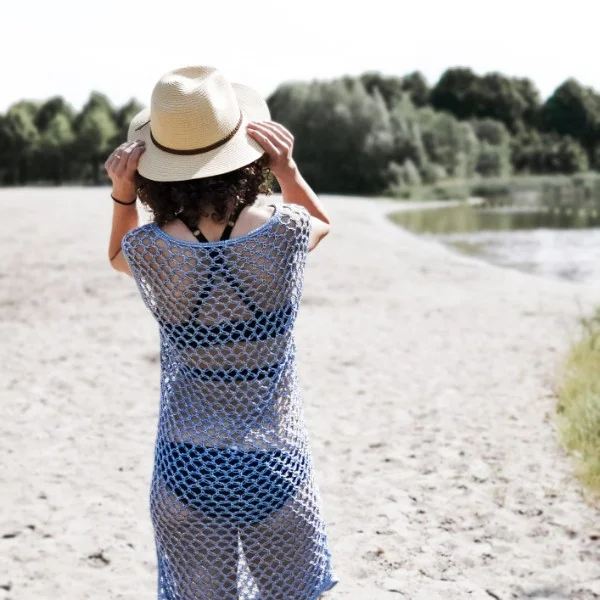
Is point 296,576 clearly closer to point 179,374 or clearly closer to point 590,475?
point 179,374

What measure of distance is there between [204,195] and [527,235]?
91.9 feet

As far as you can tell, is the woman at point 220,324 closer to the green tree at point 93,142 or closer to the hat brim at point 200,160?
the hat brim at point 200,160

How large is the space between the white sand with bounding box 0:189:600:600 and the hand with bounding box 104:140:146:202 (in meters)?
2.16

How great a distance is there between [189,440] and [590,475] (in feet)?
11.3

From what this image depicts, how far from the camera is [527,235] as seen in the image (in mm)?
28766

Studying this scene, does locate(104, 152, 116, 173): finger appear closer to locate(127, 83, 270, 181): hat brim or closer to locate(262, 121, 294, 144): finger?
locate(127, 83, 270, 181): hat brim

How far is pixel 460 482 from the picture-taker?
489 cm

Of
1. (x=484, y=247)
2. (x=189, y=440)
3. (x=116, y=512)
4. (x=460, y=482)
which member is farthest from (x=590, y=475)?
(x=484, y=247)

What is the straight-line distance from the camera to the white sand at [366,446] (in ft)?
12.6

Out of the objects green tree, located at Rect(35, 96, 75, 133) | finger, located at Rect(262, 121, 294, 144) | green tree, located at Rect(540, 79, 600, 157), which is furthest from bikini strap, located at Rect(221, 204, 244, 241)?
green tree, located at Rect(540, 79, 600, 157)

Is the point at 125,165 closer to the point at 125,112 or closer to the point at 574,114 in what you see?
the point at 125,112

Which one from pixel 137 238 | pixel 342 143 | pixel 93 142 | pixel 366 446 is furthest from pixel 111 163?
pixel 93 142

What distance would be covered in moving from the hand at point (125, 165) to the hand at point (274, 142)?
0.93 feet

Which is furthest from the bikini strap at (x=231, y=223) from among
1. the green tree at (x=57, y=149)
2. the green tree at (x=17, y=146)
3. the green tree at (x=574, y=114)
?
the green tree at (x=574, y=114)
